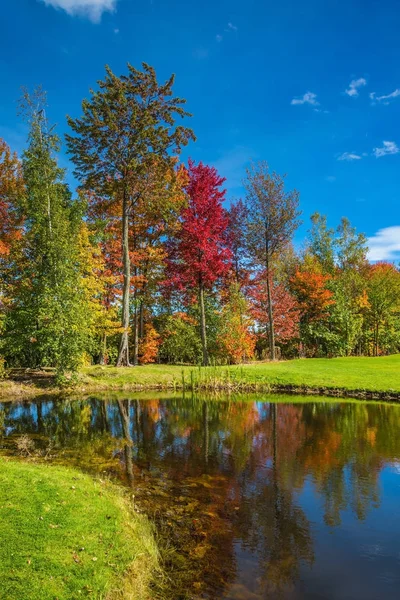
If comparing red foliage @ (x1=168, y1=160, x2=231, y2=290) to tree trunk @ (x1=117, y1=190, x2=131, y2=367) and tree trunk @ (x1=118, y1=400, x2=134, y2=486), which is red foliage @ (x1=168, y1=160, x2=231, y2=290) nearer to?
tree trunk @ (x1=117, y1=190, x2=131, y2=367)

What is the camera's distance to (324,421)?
16672mm

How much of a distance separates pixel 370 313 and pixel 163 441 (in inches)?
1679

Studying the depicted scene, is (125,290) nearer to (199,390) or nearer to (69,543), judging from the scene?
(199,390)

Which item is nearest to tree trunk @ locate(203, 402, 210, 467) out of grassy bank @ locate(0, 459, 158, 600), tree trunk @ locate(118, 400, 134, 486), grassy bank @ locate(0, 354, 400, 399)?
tree trunk @ locate(118, 400, 134, 486)

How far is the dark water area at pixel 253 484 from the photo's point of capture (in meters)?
5.97

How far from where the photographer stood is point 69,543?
5488mm

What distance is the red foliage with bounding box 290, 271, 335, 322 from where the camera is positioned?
43.0m

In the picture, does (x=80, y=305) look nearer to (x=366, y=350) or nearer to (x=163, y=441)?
(x=163, y=441)

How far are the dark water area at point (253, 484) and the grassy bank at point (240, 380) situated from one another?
165 inches

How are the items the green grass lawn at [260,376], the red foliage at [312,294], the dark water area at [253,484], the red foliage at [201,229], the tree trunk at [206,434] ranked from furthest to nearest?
the red foliage at [312,294] → the red foliage at [201,229] → the green grass lawn at [260,376] → the tree trunk at [206,434] → the dark water area at [253,484]

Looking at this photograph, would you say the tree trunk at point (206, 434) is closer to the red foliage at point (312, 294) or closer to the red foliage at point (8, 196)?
the red foliage at point (8, 196)

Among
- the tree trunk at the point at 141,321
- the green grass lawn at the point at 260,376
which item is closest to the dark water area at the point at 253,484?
the green grass lawn at the point at 260,376

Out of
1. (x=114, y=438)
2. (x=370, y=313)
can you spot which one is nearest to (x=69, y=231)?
(x=114, y=438)

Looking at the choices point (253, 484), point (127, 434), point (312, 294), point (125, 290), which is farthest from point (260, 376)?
point (312, 294)
